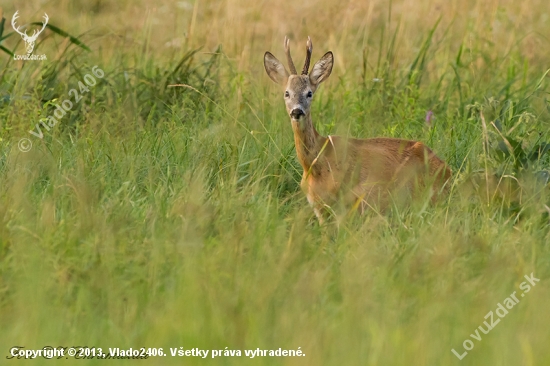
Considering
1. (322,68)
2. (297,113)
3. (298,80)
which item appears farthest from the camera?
(322,68)

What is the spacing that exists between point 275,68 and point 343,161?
0.89 meters

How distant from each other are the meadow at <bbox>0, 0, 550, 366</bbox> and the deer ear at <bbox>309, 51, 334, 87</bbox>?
435 millimetres

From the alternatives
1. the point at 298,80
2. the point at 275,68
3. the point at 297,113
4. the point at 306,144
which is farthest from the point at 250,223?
the point at 275,68

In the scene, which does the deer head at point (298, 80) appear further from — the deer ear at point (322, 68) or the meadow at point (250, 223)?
the meadow at point (250, 223)

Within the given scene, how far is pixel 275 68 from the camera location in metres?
5.46

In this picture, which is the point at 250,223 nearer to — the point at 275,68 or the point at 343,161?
the point at 343,161

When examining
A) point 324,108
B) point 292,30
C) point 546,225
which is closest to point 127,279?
point 546,225

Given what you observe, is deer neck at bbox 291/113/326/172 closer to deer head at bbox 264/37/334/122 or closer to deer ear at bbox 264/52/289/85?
deer head at bbox 264/37/334/122

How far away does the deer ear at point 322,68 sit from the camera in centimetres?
539

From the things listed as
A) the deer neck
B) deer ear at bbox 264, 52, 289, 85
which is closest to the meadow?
the deer neck

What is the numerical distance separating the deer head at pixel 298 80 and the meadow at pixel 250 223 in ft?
1.23

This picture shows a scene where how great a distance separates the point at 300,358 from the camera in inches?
125

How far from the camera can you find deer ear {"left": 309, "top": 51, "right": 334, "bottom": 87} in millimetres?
5387

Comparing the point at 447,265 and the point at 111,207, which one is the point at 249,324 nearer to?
the point at 447,265
